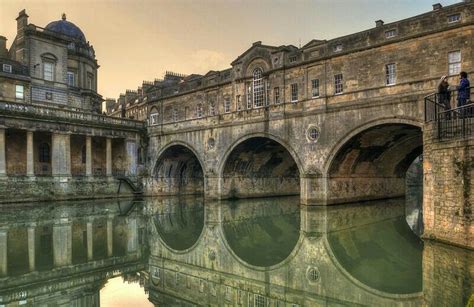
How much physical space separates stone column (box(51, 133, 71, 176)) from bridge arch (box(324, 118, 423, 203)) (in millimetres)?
21368

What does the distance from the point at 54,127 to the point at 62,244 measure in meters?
20.2

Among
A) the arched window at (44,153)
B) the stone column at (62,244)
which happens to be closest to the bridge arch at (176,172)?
the arched window at (44,153)

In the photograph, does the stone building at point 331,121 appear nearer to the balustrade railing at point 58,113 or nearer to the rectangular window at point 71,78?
the balustrade railing at point 58,113

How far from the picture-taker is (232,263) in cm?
1158

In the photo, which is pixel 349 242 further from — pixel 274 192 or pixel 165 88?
pixel 165 88

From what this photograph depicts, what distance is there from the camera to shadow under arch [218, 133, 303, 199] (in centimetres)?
3031

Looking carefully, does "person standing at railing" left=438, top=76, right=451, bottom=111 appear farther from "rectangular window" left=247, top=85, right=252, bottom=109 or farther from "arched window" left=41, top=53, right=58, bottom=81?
"arched window" left=41, top=53, right=58, bottom=81

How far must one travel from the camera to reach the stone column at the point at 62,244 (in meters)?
11.7

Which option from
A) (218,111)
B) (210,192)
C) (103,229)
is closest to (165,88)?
(218,111)

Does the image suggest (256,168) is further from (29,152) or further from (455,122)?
(455,122)

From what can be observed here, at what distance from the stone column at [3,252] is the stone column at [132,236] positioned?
3.70m

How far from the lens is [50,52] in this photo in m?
39.6

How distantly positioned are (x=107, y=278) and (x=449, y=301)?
319 inches

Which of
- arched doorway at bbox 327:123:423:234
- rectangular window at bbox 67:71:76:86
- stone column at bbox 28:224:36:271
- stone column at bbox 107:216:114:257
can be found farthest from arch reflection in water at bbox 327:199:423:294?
rectangular window at bbox 67:71:76:86
